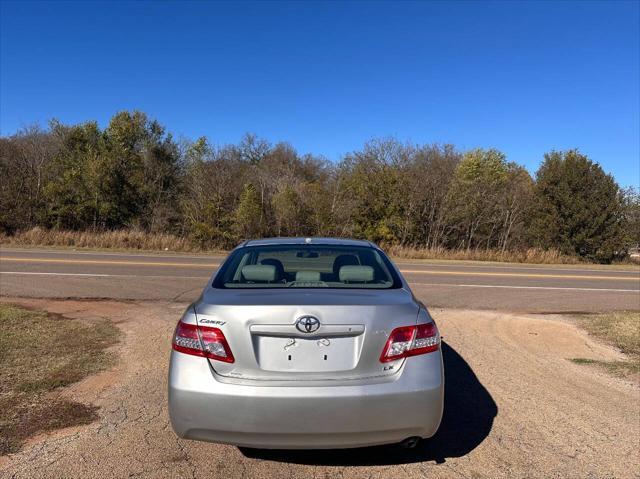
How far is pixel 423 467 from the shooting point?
338 cm

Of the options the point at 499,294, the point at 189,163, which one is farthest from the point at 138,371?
the point at 189,163

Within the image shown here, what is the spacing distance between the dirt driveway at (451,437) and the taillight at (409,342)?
31 cm

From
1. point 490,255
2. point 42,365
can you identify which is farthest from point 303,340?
point 490,255

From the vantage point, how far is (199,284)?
12.2 meters

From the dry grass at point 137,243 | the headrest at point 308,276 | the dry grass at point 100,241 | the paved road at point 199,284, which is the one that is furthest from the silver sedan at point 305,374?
the dry grass at point 100,241

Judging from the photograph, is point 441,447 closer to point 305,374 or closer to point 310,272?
point 305,374

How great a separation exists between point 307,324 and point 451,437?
181 cm

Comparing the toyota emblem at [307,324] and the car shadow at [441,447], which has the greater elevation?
the toyota emblem at [307,324]

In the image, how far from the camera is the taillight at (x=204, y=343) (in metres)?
3.01

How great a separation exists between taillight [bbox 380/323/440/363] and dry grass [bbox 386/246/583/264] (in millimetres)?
21910

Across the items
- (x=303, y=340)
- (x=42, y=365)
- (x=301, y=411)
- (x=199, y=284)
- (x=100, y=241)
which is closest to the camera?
(x=301, y=411)

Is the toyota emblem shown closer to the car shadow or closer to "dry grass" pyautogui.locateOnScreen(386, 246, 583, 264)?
the car shadow

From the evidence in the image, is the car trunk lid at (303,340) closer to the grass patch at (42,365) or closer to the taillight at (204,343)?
the taillight at (204,343)

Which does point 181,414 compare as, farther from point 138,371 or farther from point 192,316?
point 138,371
